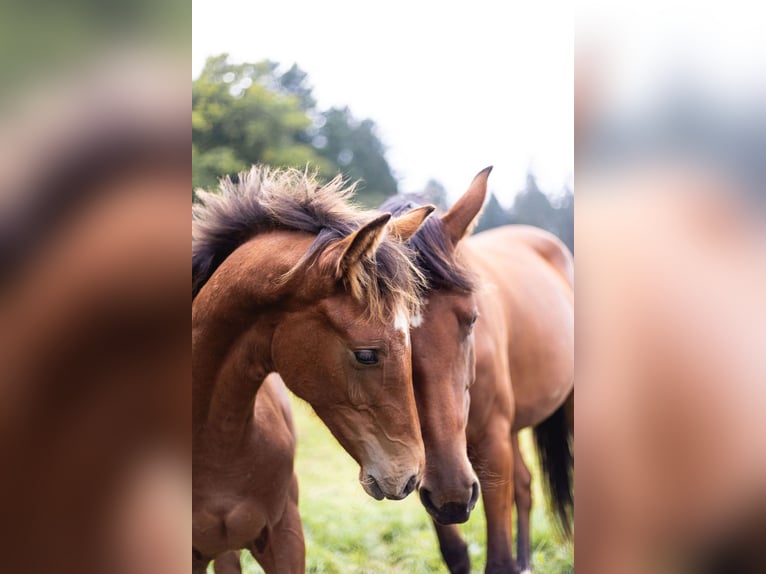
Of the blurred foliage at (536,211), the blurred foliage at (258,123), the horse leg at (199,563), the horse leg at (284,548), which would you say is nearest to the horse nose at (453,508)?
the horse leg at (284,548)

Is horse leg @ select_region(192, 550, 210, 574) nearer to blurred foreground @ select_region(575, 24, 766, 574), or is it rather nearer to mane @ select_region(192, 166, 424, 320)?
mane @ select_region(192, 166, 424, 320)

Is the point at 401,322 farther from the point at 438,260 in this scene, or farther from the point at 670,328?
the point at 670,328

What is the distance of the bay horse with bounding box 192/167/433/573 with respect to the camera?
4.95ft

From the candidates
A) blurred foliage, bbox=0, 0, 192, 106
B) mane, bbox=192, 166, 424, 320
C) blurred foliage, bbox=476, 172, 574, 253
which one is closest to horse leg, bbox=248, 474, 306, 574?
mane, bbox=192, 166, 424, 320

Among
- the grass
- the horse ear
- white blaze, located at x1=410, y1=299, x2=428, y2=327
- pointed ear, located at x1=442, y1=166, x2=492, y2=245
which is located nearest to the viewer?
the horse ear

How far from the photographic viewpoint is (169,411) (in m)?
0.93

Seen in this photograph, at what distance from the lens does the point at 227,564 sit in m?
2.11

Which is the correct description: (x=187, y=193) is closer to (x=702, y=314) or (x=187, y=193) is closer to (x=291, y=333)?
(x=291, y=333)

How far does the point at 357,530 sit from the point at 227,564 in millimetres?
549

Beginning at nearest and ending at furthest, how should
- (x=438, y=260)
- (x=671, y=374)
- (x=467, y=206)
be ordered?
(x=671, y=374), (x=438, y=260), (x=467, y=206)

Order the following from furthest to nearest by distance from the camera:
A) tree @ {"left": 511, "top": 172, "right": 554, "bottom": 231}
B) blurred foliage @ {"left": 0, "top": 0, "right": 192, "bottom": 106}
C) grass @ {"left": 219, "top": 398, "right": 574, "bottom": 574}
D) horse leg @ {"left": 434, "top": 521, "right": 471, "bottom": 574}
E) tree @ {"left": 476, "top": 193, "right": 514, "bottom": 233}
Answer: tree @ {"left": 476, "top": 193, "right": 514, "bottom": 233}, tree @ {"left": 511, "top": 172, "right": 554, "bottom": 231}, horse leg @ {"left": 434, "top": 521, "right": 471, "bottom": 574}, grass @ {"left": 219, "top": 398, "right": 574, "bottom": 574}, blurred foliage @ {"left": 0, "top": 0, "right": 192, "bottom": 106}

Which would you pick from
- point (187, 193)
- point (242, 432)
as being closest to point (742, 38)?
point (187, 193)

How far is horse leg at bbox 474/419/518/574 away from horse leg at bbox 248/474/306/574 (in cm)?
67

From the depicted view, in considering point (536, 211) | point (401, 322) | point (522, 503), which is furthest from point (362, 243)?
point (522, 503)
